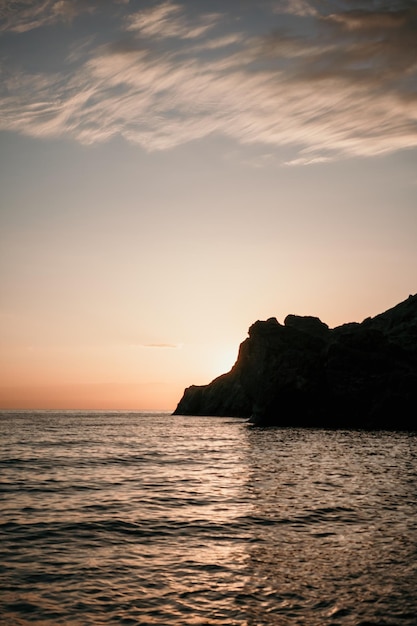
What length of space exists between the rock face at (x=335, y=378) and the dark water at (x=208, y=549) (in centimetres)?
6814

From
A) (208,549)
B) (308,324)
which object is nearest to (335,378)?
(308,324)

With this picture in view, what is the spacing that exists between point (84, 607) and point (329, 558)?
20.7ft

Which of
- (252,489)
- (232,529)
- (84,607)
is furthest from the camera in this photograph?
(252,489)

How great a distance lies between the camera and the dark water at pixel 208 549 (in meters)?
10.2

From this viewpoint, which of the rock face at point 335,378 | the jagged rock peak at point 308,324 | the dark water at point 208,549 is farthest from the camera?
the jagged rock peak at point 308,324

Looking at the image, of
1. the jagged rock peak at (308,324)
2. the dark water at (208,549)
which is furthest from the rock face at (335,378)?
the dark water at (208,549)

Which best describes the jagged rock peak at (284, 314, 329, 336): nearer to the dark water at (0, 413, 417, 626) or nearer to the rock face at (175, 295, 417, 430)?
the rock face at (175, 295, 417, 430)

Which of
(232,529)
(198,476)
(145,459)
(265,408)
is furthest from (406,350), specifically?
(232,529)

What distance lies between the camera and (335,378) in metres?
98.4

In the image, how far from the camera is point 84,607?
1031 cm

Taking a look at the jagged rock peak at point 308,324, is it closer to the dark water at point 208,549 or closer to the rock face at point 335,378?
the rock face at point 335,378

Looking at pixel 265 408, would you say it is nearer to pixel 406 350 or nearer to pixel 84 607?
pixel 406 350

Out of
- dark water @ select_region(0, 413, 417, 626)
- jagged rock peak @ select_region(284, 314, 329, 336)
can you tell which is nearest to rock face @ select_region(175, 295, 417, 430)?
jagged rock peak @ select_region(284, 314, 329, 336)

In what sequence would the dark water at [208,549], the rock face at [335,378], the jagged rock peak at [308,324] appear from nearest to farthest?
the dark water at [208,549], the rock face at [335,378], the jagged rock peak at [308,324]
